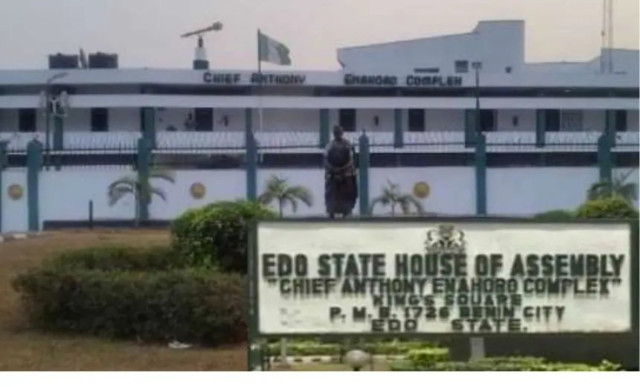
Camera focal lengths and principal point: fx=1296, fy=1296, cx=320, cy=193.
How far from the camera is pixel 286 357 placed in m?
6.88

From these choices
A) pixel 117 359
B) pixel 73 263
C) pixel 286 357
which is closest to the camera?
pixel 286 357

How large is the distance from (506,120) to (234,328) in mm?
23390

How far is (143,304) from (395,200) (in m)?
15.8

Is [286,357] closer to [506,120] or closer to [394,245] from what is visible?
[394,245]

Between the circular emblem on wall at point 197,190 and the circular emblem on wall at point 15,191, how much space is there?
3222 mm

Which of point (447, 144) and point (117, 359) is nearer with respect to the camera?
point (117, 359)

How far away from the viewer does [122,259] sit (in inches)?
442

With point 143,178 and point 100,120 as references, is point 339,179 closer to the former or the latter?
point 143,178

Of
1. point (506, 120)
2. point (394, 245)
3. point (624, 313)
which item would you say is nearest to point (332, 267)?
point (394, 245)

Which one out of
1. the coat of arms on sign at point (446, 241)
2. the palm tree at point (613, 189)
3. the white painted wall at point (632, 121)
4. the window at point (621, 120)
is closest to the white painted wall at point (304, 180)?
the palm tree at point (613, 189)

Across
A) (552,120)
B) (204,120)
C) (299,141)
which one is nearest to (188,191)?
(299,141)

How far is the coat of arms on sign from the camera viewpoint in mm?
6227

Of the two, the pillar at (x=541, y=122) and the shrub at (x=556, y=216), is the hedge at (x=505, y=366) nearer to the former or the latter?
the shrub at (x=556, y=216)

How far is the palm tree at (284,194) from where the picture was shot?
2419cm
